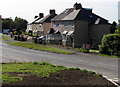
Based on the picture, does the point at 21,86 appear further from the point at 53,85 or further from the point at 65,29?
the point at 65,29

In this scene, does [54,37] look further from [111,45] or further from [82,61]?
[82,61]

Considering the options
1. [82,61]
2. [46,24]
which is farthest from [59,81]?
[46,24]

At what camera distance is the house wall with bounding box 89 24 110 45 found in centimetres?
5397

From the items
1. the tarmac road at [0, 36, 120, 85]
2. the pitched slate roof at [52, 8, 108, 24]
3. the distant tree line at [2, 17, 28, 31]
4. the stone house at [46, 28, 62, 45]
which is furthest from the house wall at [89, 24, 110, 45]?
the distant tree line at [2, 17, 28, 31]

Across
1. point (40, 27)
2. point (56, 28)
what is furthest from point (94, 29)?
point (40, 27)

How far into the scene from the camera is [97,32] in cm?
5425

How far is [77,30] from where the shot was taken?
5375 centimetres

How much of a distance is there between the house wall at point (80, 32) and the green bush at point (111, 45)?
16026 mm

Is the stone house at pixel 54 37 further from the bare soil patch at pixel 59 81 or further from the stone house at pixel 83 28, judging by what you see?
the bare soil patch at pixel 59 81

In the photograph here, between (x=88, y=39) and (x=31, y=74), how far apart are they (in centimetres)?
4144

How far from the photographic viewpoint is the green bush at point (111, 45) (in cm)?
3631

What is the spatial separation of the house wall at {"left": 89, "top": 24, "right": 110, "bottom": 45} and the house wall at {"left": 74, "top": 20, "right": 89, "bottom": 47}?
1.46 metres

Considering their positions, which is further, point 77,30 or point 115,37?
point 77,30

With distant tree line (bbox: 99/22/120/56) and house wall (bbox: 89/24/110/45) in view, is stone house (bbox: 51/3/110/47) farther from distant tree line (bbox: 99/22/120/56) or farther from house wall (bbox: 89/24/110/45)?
distant tree line (bbox: 99/22/120/56)
